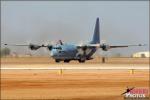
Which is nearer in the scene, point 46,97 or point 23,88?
point 46,97

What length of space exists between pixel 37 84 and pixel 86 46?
66.8 m

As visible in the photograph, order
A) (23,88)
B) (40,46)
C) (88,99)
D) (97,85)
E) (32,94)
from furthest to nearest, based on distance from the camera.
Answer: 1. (40,46)
2. (97,85)
3. (23,88)
4. (32,94)
5. (88,99)

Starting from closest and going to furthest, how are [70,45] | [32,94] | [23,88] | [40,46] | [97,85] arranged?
[32,94] < [23,88] < [97,85] < [70,45] < [40,46]

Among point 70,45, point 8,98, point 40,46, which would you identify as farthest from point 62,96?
point 40,46

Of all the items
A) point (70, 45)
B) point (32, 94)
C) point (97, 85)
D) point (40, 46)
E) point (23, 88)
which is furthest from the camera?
point (40, 46)

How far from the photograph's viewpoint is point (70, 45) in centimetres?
9956

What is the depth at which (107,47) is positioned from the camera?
102 m

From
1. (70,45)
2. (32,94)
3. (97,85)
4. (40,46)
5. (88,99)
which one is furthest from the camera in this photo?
(40,46)

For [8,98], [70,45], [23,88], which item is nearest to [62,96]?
[8,98]

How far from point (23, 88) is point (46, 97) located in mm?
5492

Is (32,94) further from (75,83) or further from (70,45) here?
(70,45)

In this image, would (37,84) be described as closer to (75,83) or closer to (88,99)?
(75,83)

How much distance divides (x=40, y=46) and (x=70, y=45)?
30.3ft

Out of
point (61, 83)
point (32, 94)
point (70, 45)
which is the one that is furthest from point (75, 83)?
point (70, 45)
